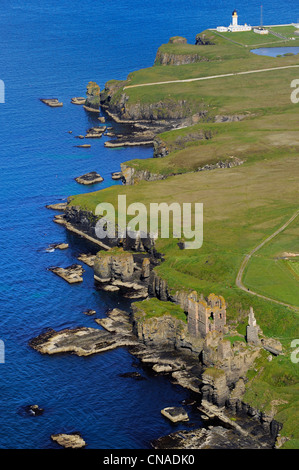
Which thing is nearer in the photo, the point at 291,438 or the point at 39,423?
the point at 291,438
